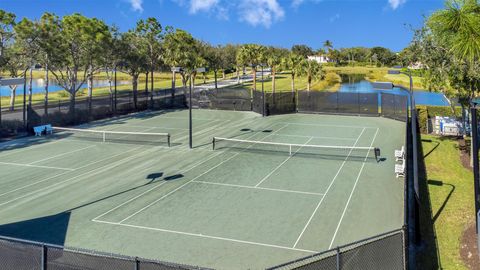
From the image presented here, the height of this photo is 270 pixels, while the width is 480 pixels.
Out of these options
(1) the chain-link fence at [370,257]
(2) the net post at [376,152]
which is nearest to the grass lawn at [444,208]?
(2) the net post at [376,152]

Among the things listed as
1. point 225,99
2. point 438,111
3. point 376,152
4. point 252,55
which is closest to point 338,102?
point 438,111

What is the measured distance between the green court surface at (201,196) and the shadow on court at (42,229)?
34 millimetres

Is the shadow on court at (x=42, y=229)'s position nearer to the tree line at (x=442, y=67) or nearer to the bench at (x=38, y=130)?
the tree line at (x=442, y=67)

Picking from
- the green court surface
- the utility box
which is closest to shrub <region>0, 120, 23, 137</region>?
the green court surface

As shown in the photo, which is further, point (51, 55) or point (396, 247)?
point (51, 55)

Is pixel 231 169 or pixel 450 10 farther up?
pixel 450 10

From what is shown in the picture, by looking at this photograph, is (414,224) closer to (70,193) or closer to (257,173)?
(257,173)

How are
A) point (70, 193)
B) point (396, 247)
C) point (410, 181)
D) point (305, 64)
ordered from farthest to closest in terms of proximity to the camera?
point (305, 64)
point (410, 181)
point (70, 193)
point (396, 247)

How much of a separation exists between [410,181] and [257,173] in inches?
288

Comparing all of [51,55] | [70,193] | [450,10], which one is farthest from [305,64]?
[450,10]

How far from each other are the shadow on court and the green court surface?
0.11 ft

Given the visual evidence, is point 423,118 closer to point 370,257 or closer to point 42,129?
point 370,257

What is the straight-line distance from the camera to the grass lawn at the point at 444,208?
12873mm

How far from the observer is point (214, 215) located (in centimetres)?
1580
